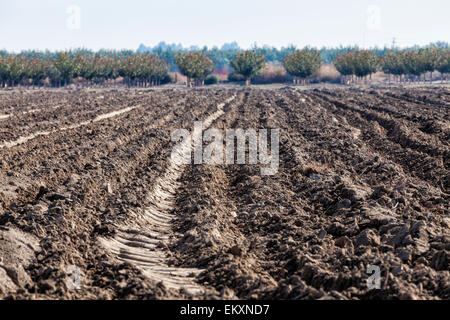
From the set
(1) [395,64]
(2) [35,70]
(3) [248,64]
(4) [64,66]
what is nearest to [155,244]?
(4) [64,66]

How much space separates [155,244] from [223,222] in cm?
141

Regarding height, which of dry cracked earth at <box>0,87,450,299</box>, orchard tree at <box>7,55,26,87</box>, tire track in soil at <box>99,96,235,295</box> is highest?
orchard tree at <box>7,55,26,87</box>

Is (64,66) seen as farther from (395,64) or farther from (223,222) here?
A: (223,222)

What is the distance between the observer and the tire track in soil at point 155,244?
25.4ft

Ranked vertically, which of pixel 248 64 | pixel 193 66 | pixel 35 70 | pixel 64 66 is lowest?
pixel 35 70

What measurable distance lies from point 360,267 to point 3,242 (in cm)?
497

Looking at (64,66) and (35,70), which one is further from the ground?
(64,66)

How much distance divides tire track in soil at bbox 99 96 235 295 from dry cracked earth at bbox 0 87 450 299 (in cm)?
3

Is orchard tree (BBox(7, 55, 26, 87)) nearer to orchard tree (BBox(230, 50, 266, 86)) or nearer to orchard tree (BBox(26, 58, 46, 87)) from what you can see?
orchard tree (BBox(26, 58, 46, 87))

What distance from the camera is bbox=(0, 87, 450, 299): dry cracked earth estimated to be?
7.02m

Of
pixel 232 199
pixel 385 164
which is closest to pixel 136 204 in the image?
→ pixel 232 199

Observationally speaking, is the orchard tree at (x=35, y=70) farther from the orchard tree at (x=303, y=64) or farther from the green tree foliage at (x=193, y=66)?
the orchard tree at (x=303, y=64)

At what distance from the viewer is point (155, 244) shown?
→ 948cm

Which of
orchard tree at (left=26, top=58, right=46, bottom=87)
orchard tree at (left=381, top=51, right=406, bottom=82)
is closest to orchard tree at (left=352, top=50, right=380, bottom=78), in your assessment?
orchard tree at (left=381, top=51, right=406, bottom=82)
